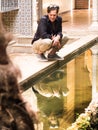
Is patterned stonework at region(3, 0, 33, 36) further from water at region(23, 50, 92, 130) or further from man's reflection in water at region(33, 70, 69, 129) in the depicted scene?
man's reflection in water at region(33, 70, 69, 129)

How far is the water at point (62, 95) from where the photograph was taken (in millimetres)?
5570

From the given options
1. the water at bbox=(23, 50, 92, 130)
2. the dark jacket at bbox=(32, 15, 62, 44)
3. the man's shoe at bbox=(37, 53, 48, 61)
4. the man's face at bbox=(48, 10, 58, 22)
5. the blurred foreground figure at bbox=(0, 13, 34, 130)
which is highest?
the blurred foreground figure at bbox=(0, 13, 34, 130)

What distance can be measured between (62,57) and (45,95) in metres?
2.35

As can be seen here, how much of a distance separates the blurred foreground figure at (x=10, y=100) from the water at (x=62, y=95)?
3889mm

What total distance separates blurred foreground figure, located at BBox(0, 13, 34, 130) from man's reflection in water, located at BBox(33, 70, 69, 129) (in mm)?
4300

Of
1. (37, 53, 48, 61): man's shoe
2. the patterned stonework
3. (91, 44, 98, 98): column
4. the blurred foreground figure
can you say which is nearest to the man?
(37, 53, 48, 61): man's shoe

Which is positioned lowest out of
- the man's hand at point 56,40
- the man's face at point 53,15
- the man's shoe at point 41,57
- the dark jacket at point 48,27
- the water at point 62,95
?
the water at point 62,95

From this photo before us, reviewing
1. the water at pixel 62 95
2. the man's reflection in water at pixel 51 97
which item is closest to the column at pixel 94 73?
the water at pixel 62 95

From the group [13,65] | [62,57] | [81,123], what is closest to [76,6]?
[62,57]

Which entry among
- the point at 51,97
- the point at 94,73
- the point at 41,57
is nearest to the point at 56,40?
the point at 41,57

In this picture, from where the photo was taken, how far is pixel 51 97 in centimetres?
671

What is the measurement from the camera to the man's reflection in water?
571 cm

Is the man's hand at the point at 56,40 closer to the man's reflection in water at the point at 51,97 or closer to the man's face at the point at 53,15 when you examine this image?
the man's face at the point at 53,15

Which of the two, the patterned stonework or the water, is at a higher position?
the patterned stonework
